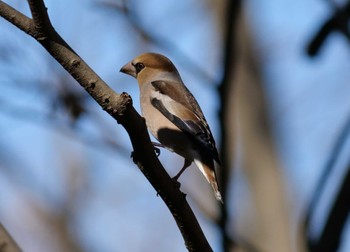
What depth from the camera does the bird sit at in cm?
400

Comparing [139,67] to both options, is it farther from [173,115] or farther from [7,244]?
[7,244]

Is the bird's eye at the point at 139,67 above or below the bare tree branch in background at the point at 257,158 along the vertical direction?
above

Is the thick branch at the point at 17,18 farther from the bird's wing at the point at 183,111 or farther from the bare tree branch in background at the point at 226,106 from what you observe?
the bird's wing at the point at 183,111

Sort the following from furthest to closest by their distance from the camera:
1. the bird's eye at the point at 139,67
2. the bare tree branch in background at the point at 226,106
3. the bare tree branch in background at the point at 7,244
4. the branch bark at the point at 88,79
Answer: the bird's eye at the point at 139,67 → the bare tree branch in background at the point at 226,106 → the branch bark at the point at 88,79 → the bare tree branch in background at the point at 7,244

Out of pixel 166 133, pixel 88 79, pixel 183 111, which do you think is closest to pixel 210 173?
pixel 166 133

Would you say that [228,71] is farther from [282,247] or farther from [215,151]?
[282,247]

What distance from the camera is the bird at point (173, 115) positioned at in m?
4.00

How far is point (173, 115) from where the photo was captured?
439cm

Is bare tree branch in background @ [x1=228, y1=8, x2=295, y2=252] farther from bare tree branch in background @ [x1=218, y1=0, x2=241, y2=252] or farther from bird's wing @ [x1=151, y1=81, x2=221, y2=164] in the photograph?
bare tree branch in background @ [x1=218, y1=0, x2=241, y2=252]

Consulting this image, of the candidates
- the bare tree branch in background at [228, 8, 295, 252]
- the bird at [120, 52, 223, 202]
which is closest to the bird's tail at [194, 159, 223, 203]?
the bird at [120, 52, 223, 202]

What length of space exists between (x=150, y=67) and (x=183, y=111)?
84 cm

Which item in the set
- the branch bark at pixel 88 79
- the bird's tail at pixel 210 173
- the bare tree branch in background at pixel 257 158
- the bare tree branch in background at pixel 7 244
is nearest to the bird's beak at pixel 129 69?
the bare tree branch in background at pixel 257 158

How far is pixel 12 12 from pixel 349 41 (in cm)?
137

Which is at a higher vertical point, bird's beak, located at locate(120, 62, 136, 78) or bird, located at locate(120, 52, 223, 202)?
bird's beak, located at locate(120, 62, 136, 78)
